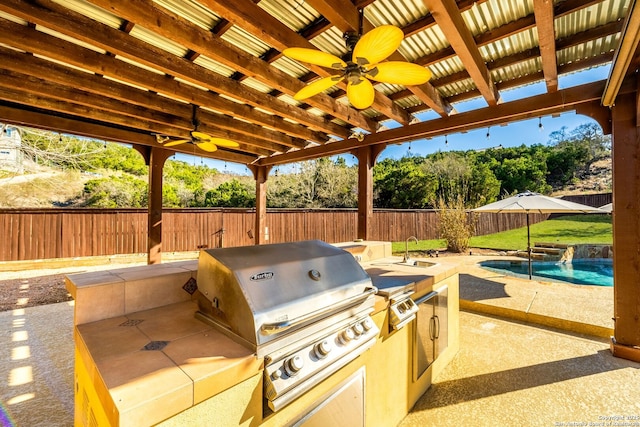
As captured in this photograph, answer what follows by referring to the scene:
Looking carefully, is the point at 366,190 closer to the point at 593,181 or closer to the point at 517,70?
the point at 517,70

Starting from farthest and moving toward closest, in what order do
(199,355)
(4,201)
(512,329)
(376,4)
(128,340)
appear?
(4,201) < (512,329) < (376,4) < (128,340) < (199,355)

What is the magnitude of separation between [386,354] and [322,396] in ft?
2.37

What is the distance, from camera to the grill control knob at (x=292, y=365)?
126cm

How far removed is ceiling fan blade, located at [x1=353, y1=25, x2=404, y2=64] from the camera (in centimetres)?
172

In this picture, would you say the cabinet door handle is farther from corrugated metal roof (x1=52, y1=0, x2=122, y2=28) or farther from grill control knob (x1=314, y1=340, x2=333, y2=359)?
corrugated metal roof (x1=52, y1=0, x2=122, y2=28)

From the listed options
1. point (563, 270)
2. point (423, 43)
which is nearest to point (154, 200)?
point (423, 43)

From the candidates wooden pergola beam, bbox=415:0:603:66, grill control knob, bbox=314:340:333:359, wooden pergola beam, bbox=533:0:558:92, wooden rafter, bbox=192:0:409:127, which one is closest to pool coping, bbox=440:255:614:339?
wooden pergola beam, bbox=533:0:558:92

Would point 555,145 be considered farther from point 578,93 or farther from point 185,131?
point 185,131

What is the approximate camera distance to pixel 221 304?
143cm

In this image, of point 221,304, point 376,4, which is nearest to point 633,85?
point 376,4

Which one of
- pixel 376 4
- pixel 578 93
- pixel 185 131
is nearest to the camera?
pixel 376 4

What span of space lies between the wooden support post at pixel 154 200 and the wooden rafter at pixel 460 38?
5539 millimetres

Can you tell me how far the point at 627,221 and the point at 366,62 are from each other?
3169mm

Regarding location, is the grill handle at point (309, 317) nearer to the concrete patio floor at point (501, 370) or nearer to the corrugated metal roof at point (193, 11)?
the concrete patio floor at point (501, 370)
